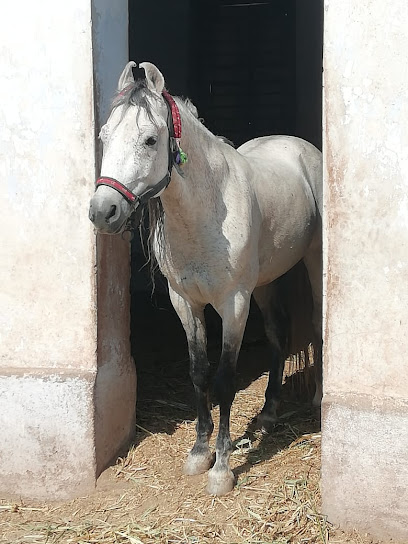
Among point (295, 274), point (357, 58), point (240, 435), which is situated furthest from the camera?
point (295, 274)

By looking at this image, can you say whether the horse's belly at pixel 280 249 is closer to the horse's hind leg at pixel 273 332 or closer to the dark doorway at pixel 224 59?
the horse's hind leg at pixel 273 332

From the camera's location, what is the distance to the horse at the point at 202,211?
296 cm

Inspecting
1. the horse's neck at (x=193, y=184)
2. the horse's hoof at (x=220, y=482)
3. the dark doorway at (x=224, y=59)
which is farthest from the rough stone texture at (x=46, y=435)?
the dark doorway at (x=224, y=59)

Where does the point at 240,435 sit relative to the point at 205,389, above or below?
below

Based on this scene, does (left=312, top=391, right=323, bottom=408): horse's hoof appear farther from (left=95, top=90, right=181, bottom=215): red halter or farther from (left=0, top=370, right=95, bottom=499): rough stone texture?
(left=95, top=90, right=181, bottom=215): red halter

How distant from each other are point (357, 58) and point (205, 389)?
6.23 feet

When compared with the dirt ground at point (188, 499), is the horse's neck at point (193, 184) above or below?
above

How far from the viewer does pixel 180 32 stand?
8.13m

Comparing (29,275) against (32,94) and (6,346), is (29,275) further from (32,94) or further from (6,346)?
(32,94)

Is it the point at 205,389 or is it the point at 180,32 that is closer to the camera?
the point at 205,389

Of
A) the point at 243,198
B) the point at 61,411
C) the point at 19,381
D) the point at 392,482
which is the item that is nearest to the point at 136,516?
the point at 61,411

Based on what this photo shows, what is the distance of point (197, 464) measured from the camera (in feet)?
12.4

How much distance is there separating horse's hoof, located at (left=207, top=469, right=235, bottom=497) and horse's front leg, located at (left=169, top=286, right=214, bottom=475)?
22cm

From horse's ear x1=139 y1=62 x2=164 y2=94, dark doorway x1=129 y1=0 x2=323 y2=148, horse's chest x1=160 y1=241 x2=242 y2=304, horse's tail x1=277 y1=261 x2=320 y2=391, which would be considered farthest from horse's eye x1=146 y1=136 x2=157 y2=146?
dark doorway x1=129 y1=0 x2=323 y2=148
